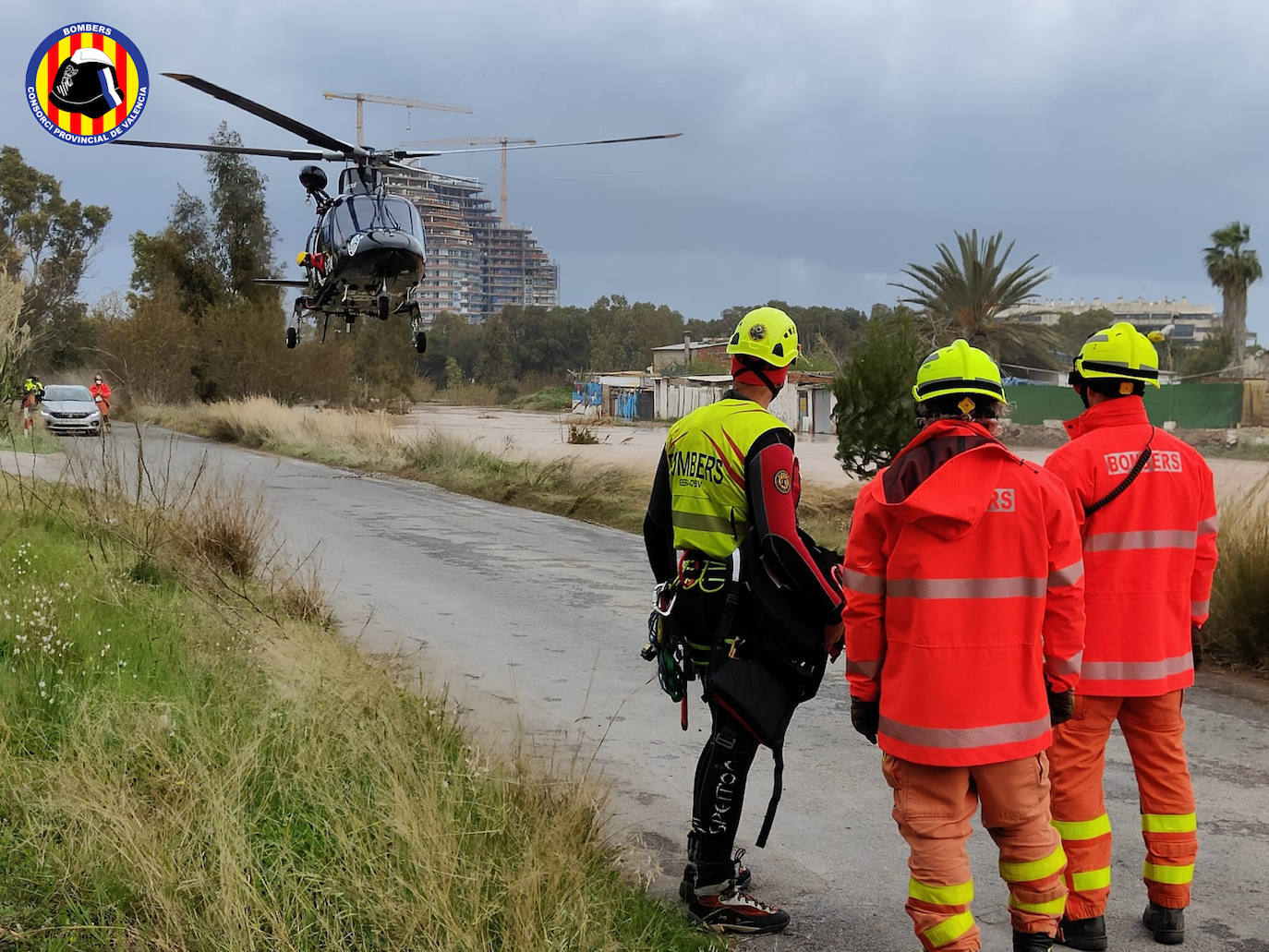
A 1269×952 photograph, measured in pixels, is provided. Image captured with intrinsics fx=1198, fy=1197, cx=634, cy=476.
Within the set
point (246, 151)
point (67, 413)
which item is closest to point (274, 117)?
point (246, 151)

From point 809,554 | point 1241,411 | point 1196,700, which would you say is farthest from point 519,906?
point 1241,411

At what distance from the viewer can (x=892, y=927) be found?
13.4 feet

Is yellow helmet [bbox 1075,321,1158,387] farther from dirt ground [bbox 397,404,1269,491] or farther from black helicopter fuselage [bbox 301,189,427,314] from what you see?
black helicopter fuselage [bbox 301,189,427,314]

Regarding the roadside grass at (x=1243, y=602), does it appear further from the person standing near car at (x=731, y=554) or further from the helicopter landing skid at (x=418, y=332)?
the helicopter landing skid at (x=418, y=332)

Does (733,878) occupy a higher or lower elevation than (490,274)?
lower

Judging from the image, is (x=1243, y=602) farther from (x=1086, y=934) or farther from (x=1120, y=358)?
(x=1086, y=934)

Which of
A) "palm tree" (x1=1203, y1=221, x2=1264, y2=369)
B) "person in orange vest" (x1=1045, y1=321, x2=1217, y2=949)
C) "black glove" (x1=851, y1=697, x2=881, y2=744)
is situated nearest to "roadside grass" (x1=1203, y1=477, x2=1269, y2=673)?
"person in orange vest" (x1=1045, y1=321, x2=1217, y2=949)

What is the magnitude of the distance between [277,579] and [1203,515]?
21.2 ft

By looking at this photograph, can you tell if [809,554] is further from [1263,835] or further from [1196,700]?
[1196,700]

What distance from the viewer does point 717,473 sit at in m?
3.99

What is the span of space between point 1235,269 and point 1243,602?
6241 cm

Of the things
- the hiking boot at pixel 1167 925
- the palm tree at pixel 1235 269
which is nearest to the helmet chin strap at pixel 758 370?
the hiking boot at pixel 1167 925

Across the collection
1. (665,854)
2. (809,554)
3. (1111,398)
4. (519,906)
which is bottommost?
(665,854)

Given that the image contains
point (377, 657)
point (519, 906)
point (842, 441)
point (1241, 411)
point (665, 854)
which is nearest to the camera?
point (519, 906)
